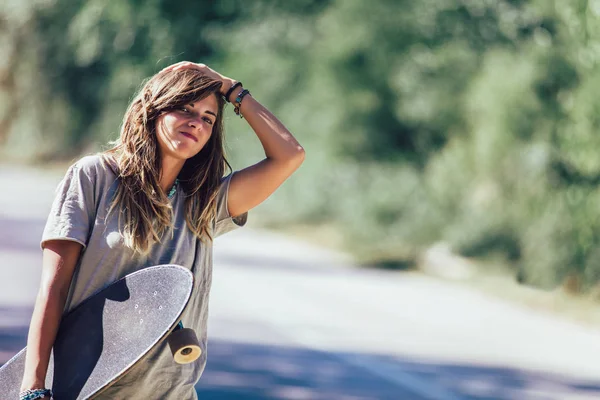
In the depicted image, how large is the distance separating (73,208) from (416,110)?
19.5 m

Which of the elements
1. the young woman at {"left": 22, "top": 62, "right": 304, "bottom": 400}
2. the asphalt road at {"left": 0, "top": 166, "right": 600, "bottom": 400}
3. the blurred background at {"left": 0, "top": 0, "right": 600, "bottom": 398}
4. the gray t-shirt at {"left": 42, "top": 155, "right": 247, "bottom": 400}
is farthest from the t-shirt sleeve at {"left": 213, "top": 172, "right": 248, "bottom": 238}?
the asphalt road at {"left": 0, "top": 166, "right": 600, "bottom": 400}

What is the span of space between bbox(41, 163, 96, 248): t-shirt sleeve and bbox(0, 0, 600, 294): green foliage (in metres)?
6.37

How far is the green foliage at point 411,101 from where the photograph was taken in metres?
16.1

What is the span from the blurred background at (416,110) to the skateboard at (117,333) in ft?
15.8

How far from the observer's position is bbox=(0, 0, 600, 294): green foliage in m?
16.1

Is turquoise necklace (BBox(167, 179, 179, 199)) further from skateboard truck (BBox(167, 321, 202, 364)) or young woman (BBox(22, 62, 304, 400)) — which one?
skateboard truck (BBox(167, 321, 202, 364))

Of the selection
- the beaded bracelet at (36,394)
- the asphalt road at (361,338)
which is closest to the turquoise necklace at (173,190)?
A: the beaded bracelet at (36,394)

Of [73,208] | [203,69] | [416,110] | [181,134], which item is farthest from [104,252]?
[416,110]

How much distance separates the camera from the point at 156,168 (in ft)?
10.1

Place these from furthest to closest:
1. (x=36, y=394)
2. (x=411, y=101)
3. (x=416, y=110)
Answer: (x=411, y=101)
(x=416, y=110)
(x=36, y=394)

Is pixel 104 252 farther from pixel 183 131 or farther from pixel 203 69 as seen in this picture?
pixel 203 69

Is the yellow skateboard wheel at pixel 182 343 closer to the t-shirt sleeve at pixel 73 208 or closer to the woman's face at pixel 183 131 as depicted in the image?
the t-shirt sleeve at pixel 73 208

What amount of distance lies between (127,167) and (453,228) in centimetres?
1640

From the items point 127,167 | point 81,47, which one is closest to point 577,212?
point 127,167
